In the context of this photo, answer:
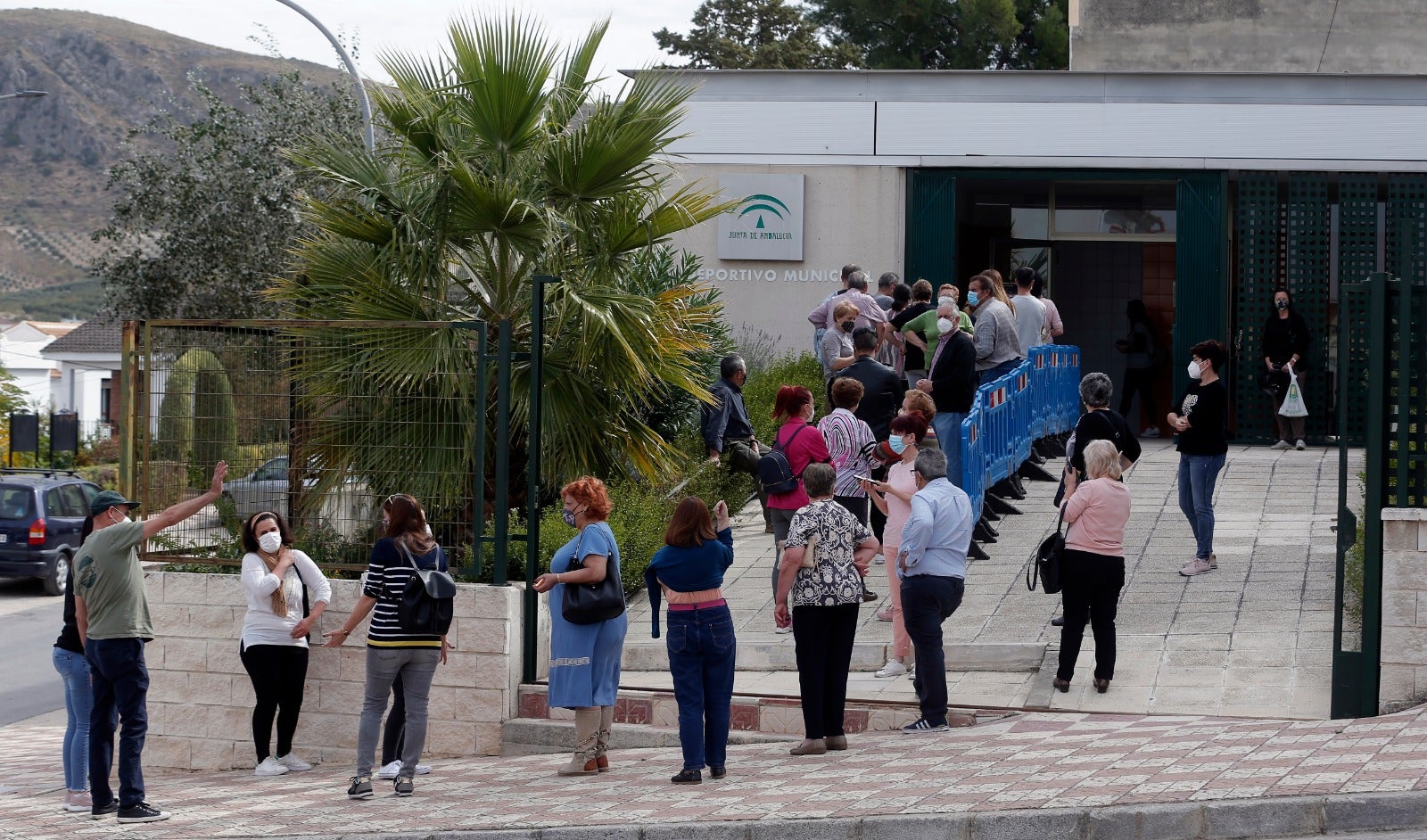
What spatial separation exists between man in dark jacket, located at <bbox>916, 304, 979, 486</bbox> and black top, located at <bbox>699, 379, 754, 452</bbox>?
1.46 m

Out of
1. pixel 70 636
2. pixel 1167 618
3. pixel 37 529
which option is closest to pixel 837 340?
pixel 1167 618

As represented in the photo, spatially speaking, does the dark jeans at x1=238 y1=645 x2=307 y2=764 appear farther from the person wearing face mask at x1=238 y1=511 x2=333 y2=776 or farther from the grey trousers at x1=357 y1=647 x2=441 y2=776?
the grey trousers at x1=357 y1=647 x2=441 y2=776

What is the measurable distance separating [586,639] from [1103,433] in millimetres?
4128

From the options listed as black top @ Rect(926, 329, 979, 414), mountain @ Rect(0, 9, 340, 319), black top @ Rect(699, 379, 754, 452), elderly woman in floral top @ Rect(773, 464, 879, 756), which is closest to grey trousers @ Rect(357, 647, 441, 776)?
elderly woman in floral top @ Rect(773, 464, 879, 756)

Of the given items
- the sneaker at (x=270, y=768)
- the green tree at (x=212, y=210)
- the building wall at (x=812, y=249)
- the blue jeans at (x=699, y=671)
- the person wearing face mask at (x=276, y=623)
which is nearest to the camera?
the blue jeans at (x=699, y=671)

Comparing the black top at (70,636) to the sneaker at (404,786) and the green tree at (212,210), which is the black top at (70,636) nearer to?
the sneaker at (404,786)

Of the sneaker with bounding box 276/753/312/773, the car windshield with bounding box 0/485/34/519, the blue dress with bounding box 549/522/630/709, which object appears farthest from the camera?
the car windshield with bounding box 0/485/34/519

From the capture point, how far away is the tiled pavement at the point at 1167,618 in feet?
30.8

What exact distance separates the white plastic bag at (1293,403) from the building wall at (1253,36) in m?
11.7

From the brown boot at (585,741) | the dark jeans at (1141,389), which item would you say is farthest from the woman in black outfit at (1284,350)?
the brown boot at (585,741)

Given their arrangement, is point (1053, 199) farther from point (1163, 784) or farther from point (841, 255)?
point (1163, 784)

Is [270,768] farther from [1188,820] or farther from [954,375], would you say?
[954,375]

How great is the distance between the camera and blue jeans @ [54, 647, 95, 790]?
30.5 ft

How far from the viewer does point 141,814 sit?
27.8 feet
